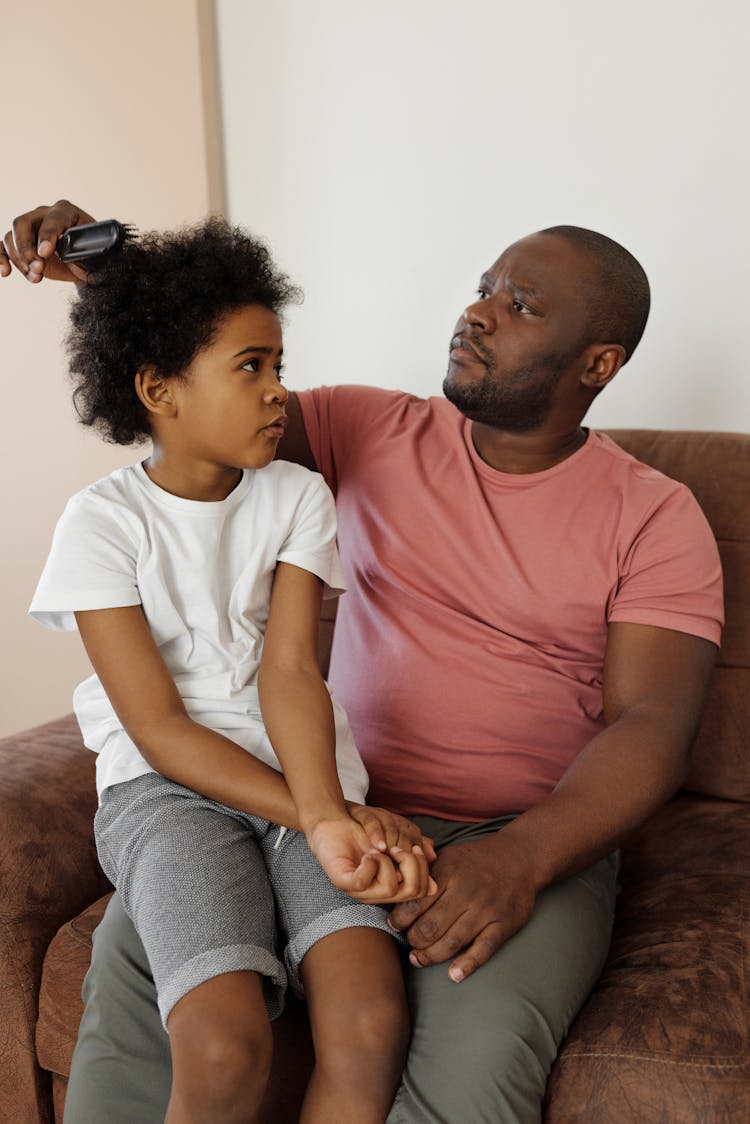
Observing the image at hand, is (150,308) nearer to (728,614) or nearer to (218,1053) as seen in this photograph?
(218,1053)

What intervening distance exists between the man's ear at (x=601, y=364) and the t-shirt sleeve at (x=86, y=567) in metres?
0.79

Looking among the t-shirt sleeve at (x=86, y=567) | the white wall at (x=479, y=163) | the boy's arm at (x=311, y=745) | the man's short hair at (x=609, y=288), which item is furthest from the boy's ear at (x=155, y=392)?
the white wall at (x=479, y=163)

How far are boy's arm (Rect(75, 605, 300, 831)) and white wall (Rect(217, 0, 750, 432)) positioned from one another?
1249 millimetres

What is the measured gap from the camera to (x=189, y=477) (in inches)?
55.7

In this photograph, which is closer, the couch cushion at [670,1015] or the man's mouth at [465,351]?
the couch cushion at [670,1015]

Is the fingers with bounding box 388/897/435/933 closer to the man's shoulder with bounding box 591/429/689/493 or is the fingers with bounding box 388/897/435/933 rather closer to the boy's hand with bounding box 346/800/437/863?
the boy's hand with bounding box 346/800/437/863

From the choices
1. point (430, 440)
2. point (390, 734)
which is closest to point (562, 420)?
point (430, 440)

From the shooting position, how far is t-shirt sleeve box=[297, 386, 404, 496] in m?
1.80

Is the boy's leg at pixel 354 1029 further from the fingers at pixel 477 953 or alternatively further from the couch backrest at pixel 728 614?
the couch backrest at pixel 728 614

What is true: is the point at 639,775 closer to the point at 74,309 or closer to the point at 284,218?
the point at 74,309

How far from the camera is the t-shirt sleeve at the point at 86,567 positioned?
1.30m

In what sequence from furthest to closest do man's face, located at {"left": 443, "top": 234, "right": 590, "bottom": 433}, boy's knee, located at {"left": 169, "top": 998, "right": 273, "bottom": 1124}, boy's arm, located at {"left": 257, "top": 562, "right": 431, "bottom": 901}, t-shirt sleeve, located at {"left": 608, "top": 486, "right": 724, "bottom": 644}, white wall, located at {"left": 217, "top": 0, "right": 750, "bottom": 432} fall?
white wall, located at {"left": 217, "top": 0, "right": 750, "bottom": 432} → man's face, located at {"left": 443, "top": 234, "right": 590, "bottom": 433} → t-shirt sleeve, located at {"left": 608, "top": 486, "right": 724, "bottom": 644} → boy's arm, located at {"left": 257, "top": 562, "right": 431, "bottom": 901} → boy's knee, located at {"left": 169, "top": 998, "right": 273, "bottom": 1124}

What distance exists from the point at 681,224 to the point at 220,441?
1166 mm

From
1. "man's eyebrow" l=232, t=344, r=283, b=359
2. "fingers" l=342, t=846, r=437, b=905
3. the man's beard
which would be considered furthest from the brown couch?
"man's eyebrow" l=232, t=344, r=283, b=359
